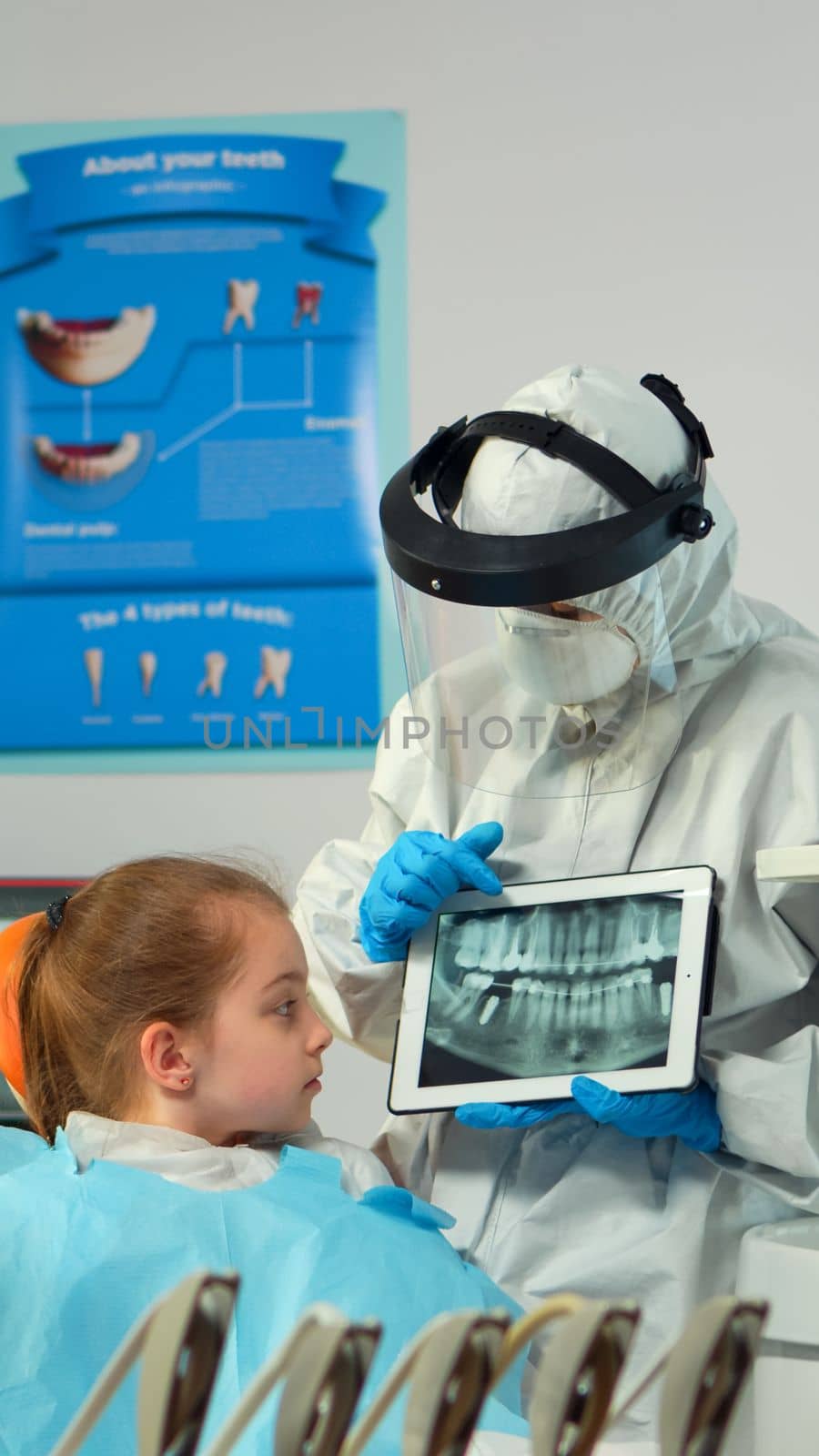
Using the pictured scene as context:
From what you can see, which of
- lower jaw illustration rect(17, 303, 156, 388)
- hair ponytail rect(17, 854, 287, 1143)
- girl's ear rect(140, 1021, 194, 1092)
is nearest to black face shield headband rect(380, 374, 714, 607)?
hair ponytail rect(17, 854, 287, 1143)

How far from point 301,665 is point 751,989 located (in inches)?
53.9

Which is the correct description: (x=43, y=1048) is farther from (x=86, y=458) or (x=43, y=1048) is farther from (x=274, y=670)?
(x=86, y=458)

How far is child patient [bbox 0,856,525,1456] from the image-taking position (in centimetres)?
120

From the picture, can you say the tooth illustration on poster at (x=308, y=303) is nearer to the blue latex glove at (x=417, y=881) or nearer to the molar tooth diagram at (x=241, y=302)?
the molar tooth diagram at (x=241, y=302)

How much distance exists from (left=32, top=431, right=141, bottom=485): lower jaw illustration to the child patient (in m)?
1.27

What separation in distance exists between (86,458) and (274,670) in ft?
1.76

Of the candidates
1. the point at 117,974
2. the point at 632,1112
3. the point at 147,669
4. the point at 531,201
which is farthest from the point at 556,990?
the point at 531,201

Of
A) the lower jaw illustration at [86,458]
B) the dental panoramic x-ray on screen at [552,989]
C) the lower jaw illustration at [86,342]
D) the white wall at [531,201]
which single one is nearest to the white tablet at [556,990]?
the dental panoramic x-ray on screen at [552,989]

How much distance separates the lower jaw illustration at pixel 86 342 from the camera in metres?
2.68

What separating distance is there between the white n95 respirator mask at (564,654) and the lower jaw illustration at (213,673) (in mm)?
1240

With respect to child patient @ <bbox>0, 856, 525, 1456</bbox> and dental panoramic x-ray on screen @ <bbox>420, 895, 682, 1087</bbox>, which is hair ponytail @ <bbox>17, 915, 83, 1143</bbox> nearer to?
child patient @ <bbox>0, 856, 525, 1456</bbox>

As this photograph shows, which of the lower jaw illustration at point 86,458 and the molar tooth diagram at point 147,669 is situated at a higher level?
the lower jaw illustration at point 86,458

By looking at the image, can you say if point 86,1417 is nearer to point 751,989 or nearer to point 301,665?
point 751,989

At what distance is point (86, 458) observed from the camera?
2689mm
